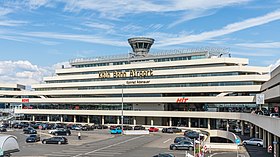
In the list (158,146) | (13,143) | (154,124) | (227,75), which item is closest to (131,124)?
(154,124)

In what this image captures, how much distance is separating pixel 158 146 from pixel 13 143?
39.3 m

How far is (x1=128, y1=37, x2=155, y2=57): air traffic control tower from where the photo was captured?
122 m

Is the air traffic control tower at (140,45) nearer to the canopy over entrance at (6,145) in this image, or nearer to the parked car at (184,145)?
the parked car at (184,145)

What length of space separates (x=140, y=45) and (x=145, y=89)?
24.0 meters

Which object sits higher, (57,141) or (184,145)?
(184,145)

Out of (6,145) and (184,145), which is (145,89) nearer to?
(184,145)

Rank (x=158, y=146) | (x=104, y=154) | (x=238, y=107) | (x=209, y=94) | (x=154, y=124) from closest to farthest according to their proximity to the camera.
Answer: (x=104, y=154) → (x=158, y=146) → (x=238, y=107) → (x=209, y=94) → (x=154, y=124)

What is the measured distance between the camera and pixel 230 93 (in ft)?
296

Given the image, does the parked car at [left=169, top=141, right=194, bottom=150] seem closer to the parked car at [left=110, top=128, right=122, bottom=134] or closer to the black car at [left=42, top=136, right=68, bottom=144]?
the black car at [left=42, top=136, right=68, bottom=144]

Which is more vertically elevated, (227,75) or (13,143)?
(227,75)

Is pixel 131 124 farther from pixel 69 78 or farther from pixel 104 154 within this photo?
pixel 104 154

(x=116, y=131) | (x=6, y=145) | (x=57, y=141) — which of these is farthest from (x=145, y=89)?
(x=6, y=145)

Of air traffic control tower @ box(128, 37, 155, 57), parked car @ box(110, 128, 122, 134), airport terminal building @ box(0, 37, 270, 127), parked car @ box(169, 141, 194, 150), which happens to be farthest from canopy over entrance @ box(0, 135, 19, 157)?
air traffic control tower @ box(128, 37, 155, 57)

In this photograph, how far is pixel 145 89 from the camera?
103 m
